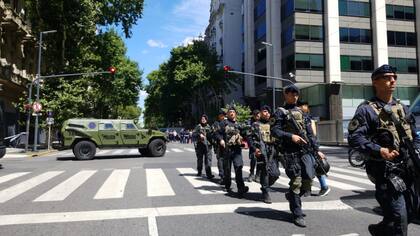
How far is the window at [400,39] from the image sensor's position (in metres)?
41.8

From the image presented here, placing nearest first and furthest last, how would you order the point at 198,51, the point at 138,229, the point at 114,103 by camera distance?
the point at 138,229 → the point at 114,103 → the point at 198,51

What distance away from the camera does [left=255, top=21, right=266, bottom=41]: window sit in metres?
48.4

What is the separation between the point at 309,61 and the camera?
4059 cm

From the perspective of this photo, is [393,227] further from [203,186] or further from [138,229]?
[203,186]

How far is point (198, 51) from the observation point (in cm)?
5469

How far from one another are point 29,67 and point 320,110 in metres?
25.8

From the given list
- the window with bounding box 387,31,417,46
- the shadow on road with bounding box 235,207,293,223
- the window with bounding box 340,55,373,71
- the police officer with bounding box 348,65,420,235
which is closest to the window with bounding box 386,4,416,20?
the window with bounding box 387,31,417,46

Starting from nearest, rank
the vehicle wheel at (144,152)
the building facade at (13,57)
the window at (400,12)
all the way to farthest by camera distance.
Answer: the vehicle wheel at (144,152)
the building facade at (13,57)
the window at (400,12)

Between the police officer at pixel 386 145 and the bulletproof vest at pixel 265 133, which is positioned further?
the bulletproof vest at pixel 265 133

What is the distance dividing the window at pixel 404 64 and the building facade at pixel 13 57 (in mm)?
32234

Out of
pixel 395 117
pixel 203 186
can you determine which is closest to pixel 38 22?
pixel 203 186

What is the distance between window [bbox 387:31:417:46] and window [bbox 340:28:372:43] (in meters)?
1.96

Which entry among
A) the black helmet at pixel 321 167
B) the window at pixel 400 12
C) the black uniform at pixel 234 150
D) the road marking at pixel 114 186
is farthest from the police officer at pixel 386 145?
the window at pixel 400 12

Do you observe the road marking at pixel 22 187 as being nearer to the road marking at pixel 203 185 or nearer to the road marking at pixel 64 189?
the road marking at pixel 64 189
